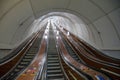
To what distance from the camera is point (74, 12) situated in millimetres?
9883

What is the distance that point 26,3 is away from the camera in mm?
7477

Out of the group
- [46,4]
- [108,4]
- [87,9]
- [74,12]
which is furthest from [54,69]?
[108,4]

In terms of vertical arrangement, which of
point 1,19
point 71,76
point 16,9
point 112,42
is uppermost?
point 16,9

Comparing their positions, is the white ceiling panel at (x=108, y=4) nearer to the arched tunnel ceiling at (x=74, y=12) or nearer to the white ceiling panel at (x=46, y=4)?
the arched tunnel ceiling at (x=74, y=12)

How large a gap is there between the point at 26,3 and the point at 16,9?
585 millimetres

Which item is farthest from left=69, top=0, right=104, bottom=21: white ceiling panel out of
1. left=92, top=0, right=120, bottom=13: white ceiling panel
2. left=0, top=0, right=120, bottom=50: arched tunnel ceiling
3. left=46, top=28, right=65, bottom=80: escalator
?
left=46, top=28, right=65, bottom=80: escalator

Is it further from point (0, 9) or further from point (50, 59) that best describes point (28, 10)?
point (50, 59)

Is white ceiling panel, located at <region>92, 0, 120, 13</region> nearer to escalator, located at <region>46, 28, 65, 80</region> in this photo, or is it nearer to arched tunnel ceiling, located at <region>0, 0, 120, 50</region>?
arched tunnel ceiling, located at <region>0, 0, 120, 50</region>

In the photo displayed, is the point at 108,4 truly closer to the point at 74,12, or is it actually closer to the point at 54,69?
the point at 74,12

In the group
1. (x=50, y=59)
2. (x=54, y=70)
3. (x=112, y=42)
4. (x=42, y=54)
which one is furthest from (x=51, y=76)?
(x=112, y=42)

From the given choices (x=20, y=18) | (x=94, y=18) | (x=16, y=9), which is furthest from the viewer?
(x=94, y=18)

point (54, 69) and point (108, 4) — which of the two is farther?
point (108, 4)

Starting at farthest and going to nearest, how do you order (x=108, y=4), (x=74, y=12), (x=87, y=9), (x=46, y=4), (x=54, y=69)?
(x=74, y=12)
(x=87, y=9)
(x=46, y=4)
(x=108, y=4)
(x=54, y=69)

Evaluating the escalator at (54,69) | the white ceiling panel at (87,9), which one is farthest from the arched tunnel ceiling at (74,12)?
the escalator at (54,69)
